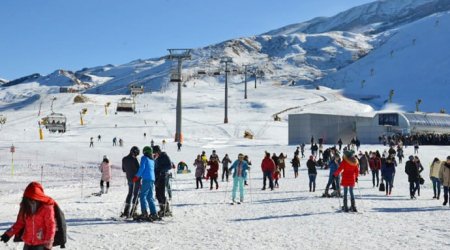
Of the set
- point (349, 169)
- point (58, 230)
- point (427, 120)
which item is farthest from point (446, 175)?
point (427, 120)

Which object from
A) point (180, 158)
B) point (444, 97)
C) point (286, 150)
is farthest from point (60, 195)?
point (444, 97)

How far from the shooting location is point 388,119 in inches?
2359

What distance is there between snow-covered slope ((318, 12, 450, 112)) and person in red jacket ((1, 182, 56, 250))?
325ft

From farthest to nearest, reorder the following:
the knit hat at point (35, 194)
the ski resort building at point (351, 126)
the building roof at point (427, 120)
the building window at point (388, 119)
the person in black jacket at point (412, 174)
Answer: the building roof at point (427, 120) → the building window at point (388, 119) → the ski resort building at point (351, 126) → the person in black jacket at point (412, 174) → the knit hat at point (35, 194)

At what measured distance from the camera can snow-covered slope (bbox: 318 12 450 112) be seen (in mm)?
110875

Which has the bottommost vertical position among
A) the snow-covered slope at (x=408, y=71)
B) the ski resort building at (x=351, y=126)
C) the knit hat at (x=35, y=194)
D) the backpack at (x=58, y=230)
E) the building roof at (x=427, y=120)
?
the backpack at (x=58, y=230)

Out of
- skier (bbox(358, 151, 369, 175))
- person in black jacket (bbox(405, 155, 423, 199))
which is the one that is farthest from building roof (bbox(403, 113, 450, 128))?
person in black jacket (bbox(405, 155, 423, 199))

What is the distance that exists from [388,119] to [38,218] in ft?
190

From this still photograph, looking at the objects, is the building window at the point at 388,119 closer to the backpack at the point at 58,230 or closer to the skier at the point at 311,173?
the skier at the point at 311,173

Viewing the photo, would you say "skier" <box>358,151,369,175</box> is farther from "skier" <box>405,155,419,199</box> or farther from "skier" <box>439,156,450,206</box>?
"skier" <box>439,156,450,206</box>

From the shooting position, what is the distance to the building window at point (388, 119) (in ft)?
195

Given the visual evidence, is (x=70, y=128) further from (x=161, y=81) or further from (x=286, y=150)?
(x=161, y=81)

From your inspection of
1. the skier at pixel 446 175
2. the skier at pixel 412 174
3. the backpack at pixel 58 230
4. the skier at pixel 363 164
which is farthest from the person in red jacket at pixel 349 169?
the skier at pixel 363 164

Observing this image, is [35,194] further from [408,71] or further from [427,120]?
[408,71]
